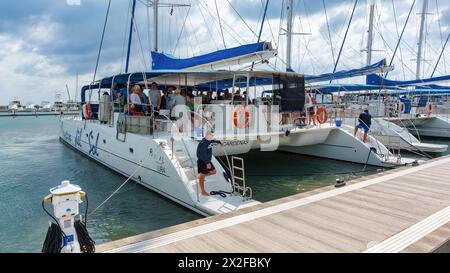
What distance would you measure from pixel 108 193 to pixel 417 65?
100ft

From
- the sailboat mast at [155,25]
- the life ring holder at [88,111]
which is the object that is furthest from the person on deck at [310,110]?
the life ring holder at [88,111]

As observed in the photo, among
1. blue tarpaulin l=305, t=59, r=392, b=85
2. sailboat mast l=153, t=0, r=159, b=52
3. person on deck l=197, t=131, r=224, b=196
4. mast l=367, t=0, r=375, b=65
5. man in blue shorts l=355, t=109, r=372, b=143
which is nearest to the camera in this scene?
person on deck l=197, t=131, r=224, b=196

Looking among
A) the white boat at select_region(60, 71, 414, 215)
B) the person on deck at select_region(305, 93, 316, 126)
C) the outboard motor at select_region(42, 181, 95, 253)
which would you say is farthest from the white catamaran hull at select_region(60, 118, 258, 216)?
the person on deck at select_region(305, 93, 316, 126)

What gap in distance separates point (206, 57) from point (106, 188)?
15.6ft

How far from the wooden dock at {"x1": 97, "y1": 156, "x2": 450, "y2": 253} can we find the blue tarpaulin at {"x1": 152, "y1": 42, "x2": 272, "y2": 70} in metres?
4.35

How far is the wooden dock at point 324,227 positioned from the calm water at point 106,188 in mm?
2291

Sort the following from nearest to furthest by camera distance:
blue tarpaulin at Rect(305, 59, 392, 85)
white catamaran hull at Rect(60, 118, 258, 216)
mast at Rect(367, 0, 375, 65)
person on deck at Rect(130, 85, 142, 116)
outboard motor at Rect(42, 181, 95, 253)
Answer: outboard motor at Rect(42, 181, 95, 253) < white catamaran hull at Rect(60, 118, 258, 216) < person on deck at Rect(130, 85, 142, 116) < blue tarpaulin at Rect(305, 59, 392, 85) < mast at Rect(367, 0, 375, 65)

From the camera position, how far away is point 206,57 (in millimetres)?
9742

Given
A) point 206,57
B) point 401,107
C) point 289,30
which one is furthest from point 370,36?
point 206,57

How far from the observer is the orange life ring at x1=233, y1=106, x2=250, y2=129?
906 centimetres

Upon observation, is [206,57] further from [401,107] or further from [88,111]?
[401,107]

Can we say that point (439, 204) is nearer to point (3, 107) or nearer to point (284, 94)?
point (284, 94)

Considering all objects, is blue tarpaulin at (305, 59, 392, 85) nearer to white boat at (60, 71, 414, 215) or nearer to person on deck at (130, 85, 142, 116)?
white boat at (60, 71, 414, 215)
